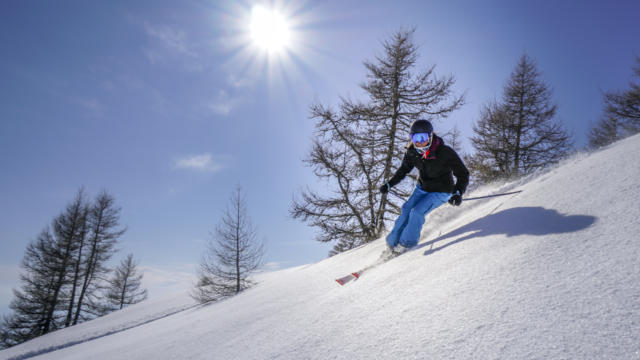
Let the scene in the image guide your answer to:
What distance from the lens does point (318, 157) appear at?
433 inches

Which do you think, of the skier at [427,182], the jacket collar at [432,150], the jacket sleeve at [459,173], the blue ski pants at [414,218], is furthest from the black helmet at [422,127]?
the blue ski pants at [414,218]

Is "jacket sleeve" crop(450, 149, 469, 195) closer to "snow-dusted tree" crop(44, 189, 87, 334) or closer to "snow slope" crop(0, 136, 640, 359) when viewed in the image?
"snow slope" crop(0, 136, 640, 359)

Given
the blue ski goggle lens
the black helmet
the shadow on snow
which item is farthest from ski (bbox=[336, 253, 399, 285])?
the black helmet

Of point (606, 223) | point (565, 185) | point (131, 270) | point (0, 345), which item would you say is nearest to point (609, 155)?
point (565, 185)

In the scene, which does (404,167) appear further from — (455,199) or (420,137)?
(455,199)

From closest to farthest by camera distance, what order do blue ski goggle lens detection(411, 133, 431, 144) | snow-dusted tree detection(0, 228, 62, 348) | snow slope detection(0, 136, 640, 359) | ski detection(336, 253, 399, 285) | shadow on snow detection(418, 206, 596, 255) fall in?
snow slope detection(0, 136, 640, 359) → shadow on snow detection(418, 206, 596, 255) → ski detection(336, 253, 399, 285) → blue ski goggle lens detection(411, 133, 431, 144) → snow-dusted tree detection(0, 228, 62, 348)

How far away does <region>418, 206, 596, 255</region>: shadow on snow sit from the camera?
1.95m

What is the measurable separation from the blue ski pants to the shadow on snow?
0.37 metres

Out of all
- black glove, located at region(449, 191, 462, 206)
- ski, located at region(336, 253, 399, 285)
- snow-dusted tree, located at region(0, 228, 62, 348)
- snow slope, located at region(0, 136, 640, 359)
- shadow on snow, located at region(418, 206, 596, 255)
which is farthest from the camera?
snow-dusted tree, located at region(0, 228, 62, 348)

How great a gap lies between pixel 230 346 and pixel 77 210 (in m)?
25.5

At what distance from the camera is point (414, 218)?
3.37 m

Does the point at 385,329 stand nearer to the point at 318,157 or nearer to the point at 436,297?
the point at 436,297

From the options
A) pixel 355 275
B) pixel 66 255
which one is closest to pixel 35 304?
pixel 66 255

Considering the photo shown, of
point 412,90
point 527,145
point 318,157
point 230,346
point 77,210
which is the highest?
point 77,210
